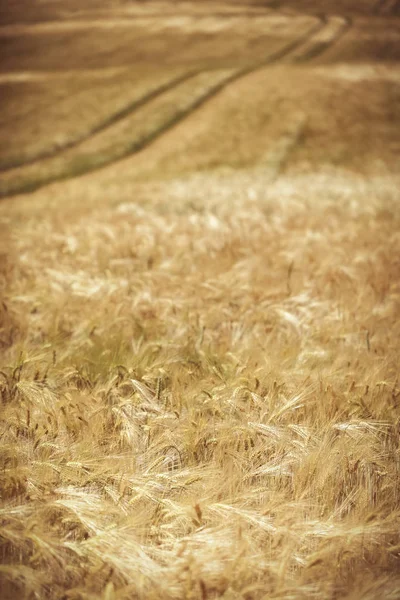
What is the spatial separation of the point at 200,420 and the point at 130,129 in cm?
2045

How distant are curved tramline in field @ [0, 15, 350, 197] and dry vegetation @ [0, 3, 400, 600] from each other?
1259cm

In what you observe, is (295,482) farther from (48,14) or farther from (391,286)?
(48,14)

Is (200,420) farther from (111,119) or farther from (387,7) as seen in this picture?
(387,7)

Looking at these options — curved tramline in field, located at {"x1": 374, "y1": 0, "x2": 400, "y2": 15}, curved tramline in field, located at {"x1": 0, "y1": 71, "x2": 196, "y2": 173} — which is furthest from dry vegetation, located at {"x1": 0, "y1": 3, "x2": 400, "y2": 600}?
curved tramline in field, located at {"x1": 374, "y1": 0, "x2": 400, "y2": 15}

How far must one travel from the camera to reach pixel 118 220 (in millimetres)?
5086

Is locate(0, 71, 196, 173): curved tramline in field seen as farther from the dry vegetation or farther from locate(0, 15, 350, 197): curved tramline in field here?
the dry vegetation

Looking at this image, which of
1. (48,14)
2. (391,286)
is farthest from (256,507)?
(48,14)

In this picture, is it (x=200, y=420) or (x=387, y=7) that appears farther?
(x=387, y=7)

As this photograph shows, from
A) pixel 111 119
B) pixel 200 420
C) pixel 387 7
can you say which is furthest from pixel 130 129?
pixel 387 7

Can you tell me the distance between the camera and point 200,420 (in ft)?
5.10

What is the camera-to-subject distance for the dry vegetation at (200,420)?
1.14 m

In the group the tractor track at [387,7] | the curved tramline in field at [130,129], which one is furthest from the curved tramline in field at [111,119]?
the tractor track at [387,7]

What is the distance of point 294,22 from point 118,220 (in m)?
49.8

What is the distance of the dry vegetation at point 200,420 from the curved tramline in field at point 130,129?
41.3 ft
